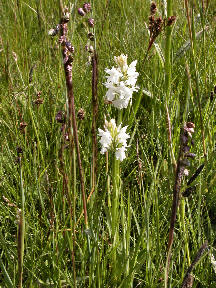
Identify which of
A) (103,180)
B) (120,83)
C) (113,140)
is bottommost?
(103,180)

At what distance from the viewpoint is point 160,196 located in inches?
50.8

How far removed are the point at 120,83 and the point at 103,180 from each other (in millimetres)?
493

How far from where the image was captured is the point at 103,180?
53.6 inches

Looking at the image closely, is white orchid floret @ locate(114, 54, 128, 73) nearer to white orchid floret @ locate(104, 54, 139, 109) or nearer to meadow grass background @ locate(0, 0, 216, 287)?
white orchid floret @ locate(104, 54, 139, 109)

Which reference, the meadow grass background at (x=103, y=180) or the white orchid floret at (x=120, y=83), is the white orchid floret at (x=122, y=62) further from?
the meadow grass background at (x=103, y=180)

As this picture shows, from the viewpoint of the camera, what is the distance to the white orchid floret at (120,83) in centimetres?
101

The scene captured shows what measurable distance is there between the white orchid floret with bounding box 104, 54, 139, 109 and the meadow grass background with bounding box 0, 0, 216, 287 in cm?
15

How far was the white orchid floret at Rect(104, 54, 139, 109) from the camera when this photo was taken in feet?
3.32

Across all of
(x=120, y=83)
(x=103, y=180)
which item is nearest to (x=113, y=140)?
(x=120, y=83)

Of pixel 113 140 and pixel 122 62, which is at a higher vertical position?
pixel 122 62

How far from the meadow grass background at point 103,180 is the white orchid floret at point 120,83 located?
151 mm

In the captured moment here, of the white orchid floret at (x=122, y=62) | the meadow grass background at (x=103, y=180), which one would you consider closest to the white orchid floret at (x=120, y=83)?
the white orchid floret at (x=122, y=62)

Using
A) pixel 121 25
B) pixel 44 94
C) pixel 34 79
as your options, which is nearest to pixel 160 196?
pixel 44 94

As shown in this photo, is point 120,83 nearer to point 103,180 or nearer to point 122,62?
point 122,62
